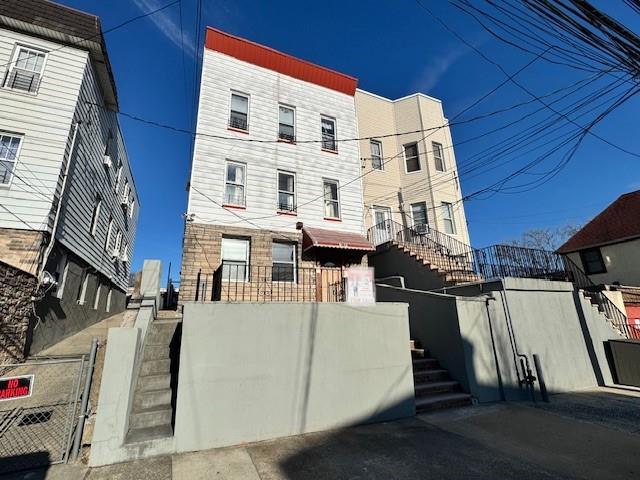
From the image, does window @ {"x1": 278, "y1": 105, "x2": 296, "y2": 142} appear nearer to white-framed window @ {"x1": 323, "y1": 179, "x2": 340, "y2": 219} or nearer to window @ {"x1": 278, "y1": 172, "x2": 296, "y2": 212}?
window @ {"x1": 278, "y1": 172, "x2": 296, "y2": 212}

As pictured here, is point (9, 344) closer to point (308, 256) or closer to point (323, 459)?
point (323, 459)

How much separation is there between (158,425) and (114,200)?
14.1 m

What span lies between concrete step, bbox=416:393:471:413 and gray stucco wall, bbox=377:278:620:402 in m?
0.32

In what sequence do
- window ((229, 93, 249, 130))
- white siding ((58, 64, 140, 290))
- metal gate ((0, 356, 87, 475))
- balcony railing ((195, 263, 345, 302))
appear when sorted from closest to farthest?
1. metal gate ((0, 356, 87, 475))
2. balcony railing ((195, 263, 345, 302))
3. white siding ((58, 64, 140, 290))
4. window ((229, 93, 249, 130))

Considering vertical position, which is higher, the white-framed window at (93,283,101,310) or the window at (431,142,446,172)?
the window at (431,142,446,172)

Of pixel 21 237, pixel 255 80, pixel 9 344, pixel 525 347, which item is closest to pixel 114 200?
pixel 21 237

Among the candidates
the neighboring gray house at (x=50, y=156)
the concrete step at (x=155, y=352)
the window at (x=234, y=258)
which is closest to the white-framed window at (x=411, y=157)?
the window at (x=234, y=258)

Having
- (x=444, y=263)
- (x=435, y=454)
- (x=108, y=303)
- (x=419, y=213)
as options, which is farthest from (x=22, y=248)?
(x=419, y=213)

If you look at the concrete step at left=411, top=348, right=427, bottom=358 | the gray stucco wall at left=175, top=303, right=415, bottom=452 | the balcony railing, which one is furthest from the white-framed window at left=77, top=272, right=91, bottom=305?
the concrete step at left=411, top=348, right=427, bottom=358

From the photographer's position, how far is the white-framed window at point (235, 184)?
10539 mm

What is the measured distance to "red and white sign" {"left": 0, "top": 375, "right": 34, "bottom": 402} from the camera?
3.65 meters

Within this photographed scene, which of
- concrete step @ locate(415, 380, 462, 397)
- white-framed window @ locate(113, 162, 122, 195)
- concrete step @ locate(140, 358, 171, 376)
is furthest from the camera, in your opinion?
white-framed window @ locate(113, 162, 122, 195)

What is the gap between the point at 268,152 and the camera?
11.6 m

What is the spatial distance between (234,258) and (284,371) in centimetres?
565
